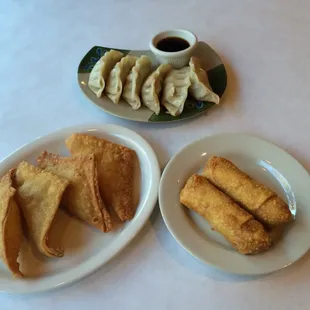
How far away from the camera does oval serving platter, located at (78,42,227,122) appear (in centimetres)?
123

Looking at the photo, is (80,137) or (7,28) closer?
(80,137)

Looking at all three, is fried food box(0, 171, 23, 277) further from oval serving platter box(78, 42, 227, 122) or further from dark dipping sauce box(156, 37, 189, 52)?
dark dipping sauce box(156, 37, 189, 52)

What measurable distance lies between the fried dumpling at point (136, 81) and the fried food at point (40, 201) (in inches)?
15.0

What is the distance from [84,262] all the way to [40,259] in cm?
12

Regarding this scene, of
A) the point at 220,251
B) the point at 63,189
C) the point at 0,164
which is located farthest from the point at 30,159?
the point at 220,251

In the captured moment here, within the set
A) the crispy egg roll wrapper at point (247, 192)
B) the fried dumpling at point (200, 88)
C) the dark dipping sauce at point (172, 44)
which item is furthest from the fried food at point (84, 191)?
the dark dipping sauce at point (172, 44)

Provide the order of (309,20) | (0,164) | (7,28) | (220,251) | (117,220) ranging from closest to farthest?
(220,251) → (117,220) → (0,164) → (309,20) → (7,28)

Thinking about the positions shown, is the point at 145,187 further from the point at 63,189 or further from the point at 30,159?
the point at 30,159

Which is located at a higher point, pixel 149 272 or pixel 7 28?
pixel 7 28

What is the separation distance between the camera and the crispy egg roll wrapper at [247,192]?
91cm

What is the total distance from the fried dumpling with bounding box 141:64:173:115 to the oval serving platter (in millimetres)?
20

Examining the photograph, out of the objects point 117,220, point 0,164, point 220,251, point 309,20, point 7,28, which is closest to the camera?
point 220,251

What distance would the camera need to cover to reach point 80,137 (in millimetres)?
1149

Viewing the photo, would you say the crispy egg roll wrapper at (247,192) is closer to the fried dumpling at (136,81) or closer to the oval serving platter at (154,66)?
the oval serving platter at (154,66)
